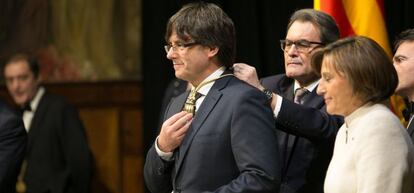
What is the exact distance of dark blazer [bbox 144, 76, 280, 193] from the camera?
302 cm

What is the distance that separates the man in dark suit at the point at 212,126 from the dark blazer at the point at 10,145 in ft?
5.04

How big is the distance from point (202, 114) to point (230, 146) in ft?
0.54

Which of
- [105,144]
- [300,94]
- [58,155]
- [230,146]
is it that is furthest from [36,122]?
[230,146]

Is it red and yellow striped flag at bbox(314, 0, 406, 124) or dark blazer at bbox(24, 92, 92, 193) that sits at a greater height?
red and yellow striped flag at bbox(314, 0, 406, 124)

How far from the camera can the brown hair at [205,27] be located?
3.19 m

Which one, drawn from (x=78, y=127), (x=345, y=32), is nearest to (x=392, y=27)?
(x=345, y=32)

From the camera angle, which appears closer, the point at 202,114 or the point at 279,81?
the point at 202,114

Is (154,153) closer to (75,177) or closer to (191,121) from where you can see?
(191,121)

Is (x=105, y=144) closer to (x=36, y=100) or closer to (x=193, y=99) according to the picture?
(x=36, y=100)

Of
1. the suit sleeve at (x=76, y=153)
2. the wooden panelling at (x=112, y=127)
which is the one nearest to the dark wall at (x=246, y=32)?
the wooden panelling at (x=112, y=127)

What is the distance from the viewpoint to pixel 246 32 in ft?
21.3

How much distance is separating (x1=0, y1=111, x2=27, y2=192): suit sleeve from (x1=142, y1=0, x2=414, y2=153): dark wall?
2.19m

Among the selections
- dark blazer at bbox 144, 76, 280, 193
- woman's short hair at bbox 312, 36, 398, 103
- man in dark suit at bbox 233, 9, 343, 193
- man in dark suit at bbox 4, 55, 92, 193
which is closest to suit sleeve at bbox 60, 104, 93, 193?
man in dark suit at bbox 4, 55, 92, 193

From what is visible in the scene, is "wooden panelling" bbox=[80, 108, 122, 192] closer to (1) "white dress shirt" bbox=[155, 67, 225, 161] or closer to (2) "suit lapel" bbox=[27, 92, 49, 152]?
(2) "suit lapel" bbox=[27, 92, 49, 152]
